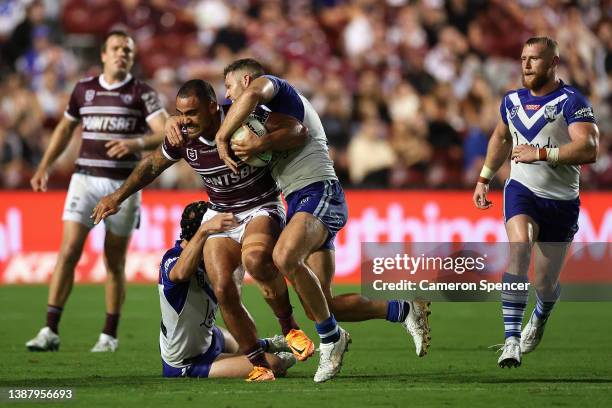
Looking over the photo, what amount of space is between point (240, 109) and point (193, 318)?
1.68 meters

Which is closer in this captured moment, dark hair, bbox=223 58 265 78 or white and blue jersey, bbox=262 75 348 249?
white and blue jersey, bbox=262 75 348 249

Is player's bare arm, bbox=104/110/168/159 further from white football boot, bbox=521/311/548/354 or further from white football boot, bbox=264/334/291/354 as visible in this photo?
white football boot, bbox=521/311/548/354

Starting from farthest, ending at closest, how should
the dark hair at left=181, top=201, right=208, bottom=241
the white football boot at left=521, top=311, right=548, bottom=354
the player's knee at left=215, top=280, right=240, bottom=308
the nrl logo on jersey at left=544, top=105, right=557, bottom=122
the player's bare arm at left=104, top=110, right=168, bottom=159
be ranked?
the player's bare arm at left=104, top=110, right=168, bottom=159, the white football boot at left=521, top=311, right=548, bottom=354, the nrl logo on jersey at left=544, top=105, right=557, bottom=122, the dark hair at left=181, top=201, right=208, bottom=241, the player's knee at left=215, top=280, right=240, bottom=308

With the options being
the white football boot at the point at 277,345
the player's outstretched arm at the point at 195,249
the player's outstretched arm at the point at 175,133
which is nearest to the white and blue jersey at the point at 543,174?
the white football boot at the point at 277,345

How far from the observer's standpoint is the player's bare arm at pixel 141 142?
1051 centimetres

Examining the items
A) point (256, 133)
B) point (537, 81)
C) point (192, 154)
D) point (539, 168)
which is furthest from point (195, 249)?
point (537, 81)

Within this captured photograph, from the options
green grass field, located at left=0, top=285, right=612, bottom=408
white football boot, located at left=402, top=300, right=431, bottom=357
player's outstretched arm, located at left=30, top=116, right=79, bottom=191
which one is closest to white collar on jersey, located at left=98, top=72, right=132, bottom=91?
player's outstretched arm, located at left=30, top=116, right=79, bottom=191

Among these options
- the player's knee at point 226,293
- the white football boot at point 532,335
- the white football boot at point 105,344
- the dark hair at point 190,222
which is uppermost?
the dark hair at point 190,222

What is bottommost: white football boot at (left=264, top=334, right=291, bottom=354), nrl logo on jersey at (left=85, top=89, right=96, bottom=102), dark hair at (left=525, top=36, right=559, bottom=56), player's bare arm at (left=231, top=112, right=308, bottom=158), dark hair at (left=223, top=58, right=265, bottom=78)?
white football boot at (left=264, top=334, right=291, bottom=354)

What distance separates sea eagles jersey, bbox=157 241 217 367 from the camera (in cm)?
844

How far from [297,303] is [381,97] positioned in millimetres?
5213

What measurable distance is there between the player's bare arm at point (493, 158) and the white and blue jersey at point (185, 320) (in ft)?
7.61

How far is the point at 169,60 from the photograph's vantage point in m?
20.0

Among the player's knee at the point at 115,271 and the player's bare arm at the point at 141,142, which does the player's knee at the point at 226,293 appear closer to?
the player's bare arm at the point at 141,142
